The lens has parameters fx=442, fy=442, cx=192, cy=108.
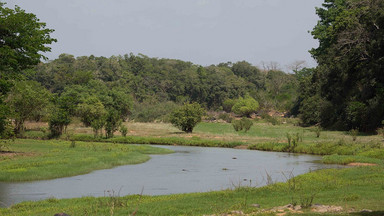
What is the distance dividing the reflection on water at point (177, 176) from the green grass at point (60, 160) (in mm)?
956

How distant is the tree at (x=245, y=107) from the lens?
100 metres

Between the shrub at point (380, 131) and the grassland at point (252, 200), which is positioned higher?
the shrub at point (380, 131)

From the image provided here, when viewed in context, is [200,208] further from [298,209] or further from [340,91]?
[340,91]

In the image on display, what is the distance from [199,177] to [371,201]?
42.9ft

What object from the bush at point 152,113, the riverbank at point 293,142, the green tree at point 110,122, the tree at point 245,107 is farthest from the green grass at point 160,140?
the tree at point 245,107

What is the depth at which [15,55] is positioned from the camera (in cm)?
2959

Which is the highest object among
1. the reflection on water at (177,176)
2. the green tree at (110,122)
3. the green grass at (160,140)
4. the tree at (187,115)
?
the tree at (187,115)

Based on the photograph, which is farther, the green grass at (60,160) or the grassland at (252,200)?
the green grass at (60,160)

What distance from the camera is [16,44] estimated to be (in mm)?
29406

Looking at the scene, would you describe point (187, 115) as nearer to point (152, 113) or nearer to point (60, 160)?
point (60, 160)

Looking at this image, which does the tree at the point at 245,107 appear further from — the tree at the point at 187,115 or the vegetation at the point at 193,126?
the tree at the point at 187,115

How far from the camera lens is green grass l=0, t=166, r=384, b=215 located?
44.8ft

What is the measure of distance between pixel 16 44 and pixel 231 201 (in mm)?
20468

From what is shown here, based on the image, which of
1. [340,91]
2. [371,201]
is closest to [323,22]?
[340,91]
